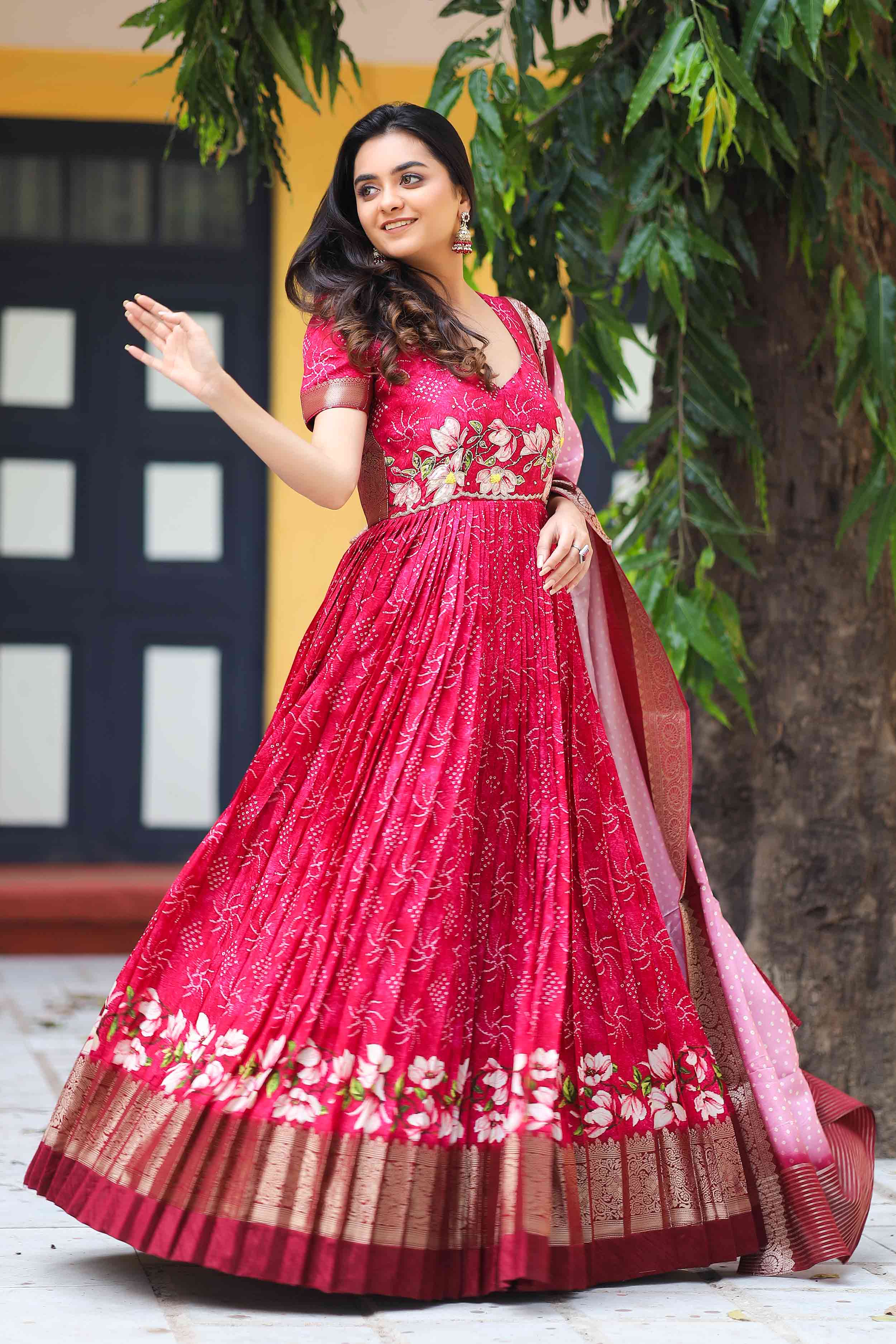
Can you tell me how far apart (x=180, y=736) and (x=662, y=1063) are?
4183 millimetres

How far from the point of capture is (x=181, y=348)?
215 centimetres

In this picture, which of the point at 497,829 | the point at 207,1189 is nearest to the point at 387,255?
the point at 497,829

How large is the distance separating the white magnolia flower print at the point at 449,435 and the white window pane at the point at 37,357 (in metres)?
4.05

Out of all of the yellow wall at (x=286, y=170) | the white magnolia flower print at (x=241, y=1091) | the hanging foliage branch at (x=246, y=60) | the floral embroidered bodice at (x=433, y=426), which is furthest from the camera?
the yellow wall at (x=286, y=170)

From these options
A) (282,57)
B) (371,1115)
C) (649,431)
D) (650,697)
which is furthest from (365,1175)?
(282,57)

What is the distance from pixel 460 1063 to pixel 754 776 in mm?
1216

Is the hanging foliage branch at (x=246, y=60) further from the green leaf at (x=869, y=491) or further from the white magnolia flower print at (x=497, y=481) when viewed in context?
the green leaf at (x=869, y=491)

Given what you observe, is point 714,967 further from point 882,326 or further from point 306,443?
point 882,326

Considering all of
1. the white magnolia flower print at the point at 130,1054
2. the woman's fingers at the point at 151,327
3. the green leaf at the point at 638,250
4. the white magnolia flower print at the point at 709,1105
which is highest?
the green leaf at the point at 638,250

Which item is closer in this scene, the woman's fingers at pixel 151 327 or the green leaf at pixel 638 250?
the woman's fingers at pixel 151 327

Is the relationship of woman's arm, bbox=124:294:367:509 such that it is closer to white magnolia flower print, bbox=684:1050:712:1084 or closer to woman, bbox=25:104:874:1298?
woman, bbox=25:104:874:1298

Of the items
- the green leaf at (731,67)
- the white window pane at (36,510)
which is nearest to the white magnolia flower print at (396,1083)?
the green leaf at (731,67)

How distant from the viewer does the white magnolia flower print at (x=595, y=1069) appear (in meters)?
2.30

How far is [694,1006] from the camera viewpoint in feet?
8.29
